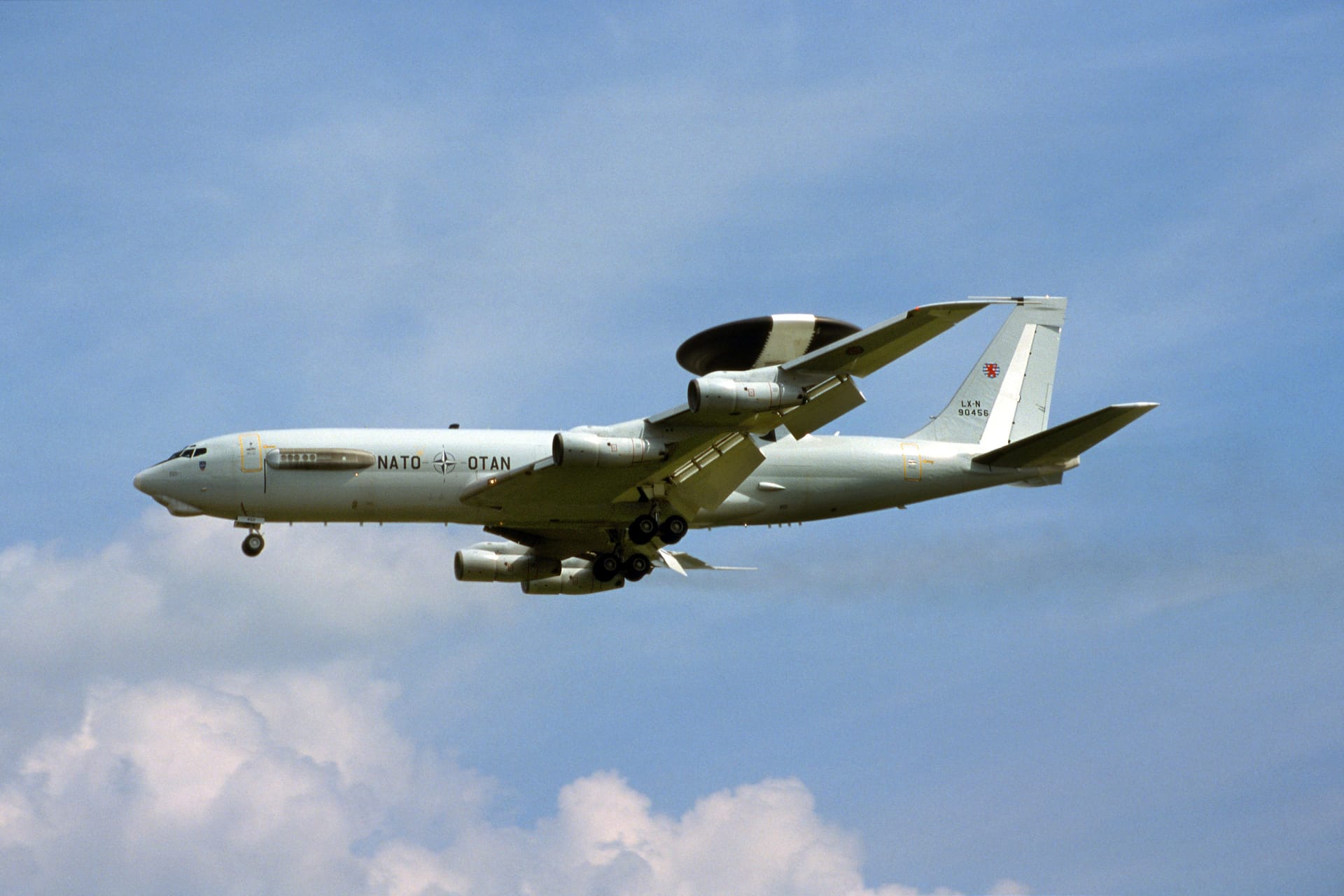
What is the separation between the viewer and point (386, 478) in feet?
149

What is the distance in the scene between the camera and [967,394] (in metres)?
53.3

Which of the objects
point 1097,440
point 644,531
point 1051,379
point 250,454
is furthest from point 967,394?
point 250,454

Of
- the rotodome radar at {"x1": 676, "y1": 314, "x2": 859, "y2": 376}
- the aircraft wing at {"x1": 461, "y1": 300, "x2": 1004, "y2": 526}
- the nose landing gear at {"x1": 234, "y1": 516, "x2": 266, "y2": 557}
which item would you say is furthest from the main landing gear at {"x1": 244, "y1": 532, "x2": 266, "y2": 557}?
the rotodome radar at {"x1": 676, "y1": 314, "x2": 859, "y2": 376}

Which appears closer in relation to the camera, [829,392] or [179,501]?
[829,392]

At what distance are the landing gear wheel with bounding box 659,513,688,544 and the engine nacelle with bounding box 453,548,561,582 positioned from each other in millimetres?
7461

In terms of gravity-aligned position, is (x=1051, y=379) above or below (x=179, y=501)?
above

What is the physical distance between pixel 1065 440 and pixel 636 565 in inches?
554

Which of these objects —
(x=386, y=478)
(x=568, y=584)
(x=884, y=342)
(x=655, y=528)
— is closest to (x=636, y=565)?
(x=655, y=528)

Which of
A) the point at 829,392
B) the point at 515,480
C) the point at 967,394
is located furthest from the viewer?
the point at 967,394

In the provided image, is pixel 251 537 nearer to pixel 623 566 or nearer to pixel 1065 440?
pixel 623 566

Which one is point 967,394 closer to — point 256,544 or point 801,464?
point 801,464

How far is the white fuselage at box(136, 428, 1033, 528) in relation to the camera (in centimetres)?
4512

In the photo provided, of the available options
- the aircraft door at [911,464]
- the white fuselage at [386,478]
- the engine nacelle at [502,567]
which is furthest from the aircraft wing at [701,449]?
the aircraft door at [911,464]

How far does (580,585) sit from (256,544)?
40.4 feet
